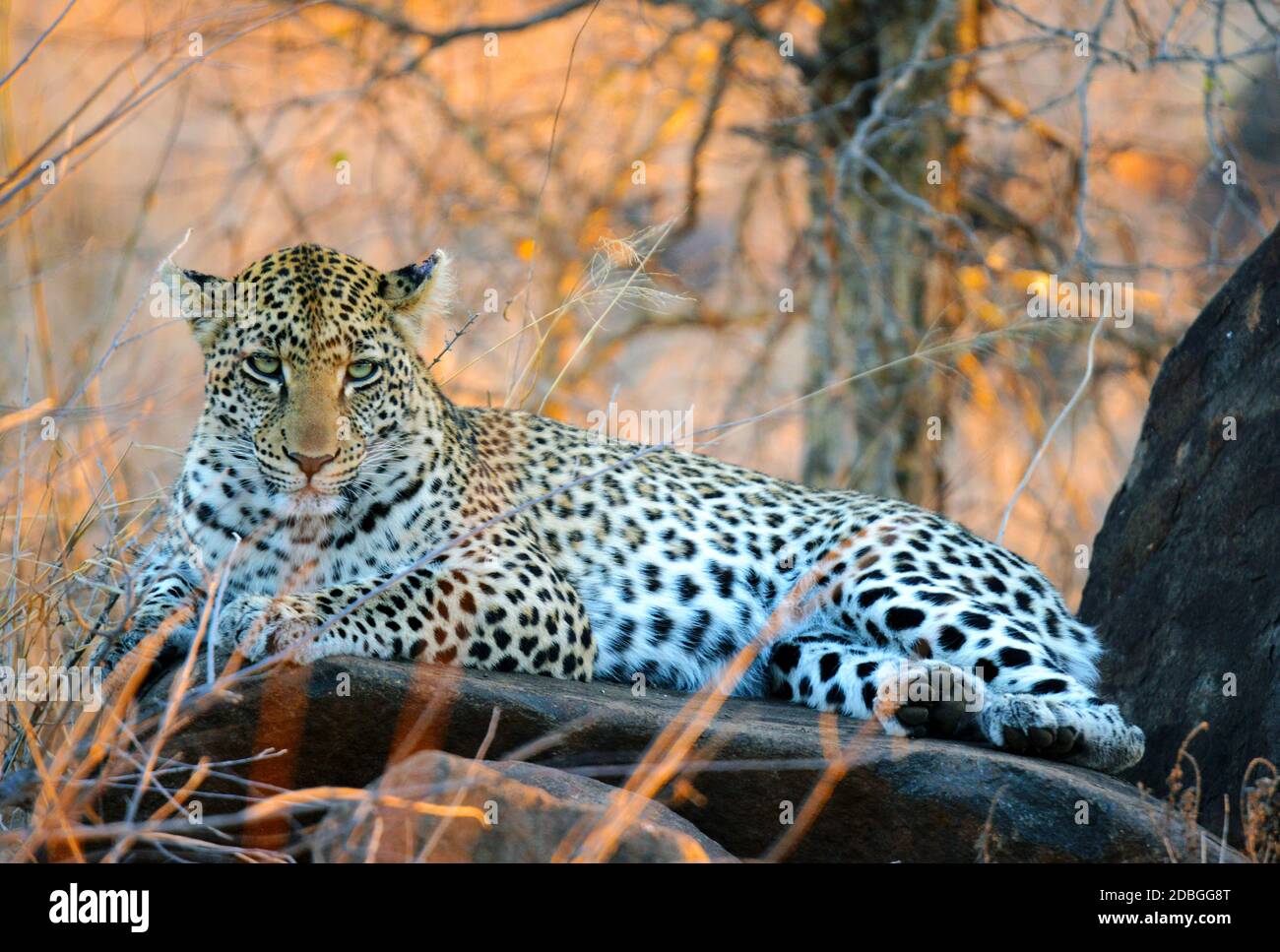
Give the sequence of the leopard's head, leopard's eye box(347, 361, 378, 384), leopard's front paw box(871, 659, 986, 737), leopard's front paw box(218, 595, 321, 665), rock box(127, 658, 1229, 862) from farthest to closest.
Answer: leopard's eye box(347, 361, 378, 384) < the leopard's head < leopard's front paw box(871, 659, 986, 737) < leopard's front paw box(218, 595, 321, 665) < rock box(127, 658, 1229, 862)

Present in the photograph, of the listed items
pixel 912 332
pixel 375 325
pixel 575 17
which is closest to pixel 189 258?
pixel 575 17

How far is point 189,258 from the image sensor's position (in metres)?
14.5

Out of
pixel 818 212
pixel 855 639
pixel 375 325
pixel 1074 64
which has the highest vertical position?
pixel 1074 64

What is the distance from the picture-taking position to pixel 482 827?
4.33 meters

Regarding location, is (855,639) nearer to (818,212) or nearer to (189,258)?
(818,212)

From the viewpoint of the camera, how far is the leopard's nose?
19.5ft

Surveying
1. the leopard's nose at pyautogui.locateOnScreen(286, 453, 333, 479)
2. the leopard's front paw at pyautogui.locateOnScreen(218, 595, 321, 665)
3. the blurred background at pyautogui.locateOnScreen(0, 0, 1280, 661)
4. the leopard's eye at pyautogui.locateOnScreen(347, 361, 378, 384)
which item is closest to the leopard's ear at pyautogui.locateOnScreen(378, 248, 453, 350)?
the leopard's eye at pyautogui.locateOnScreen(347, 361, 378, 384)

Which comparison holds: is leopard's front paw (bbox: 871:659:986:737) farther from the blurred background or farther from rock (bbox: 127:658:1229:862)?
the blurred background

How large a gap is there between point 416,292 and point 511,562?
118 cm

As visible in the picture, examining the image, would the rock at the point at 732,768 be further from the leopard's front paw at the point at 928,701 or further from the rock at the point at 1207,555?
the rock at the point at 1207,555

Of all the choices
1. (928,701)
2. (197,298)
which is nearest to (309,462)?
(197,298)

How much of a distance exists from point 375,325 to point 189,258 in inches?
350

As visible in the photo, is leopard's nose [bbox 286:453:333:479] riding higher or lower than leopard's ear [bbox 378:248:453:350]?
lower

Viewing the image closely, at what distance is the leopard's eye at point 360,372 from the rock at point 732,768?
1.30m
